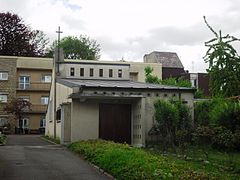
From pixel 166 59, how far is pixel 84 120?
54165 mm

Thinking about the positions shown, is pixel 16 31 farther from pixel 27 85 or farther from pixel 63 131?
pixel 63 131

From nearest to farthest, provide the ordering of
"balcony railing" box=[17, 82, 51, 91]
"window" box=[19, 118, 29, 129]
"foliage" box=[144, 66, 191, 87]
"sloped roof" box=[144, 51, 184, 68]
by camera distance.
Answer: "foliage" box=[144, 66, 191, 87] → "window" box=[19, 118, 29, 129] → "balcony railing" box=[17, 82, 51, 91] → "sloped roof" box=[144, 51, 184, 68]

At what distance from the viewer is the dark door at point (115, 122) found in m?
25.6

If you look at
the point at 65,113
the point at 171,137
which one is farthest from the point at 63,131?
the point at 171,137

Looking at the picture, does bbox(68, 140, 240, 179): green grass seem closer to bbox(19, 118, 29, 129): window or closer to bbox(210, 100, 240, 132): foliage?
bbox(210, 100, 240, 132): foliage

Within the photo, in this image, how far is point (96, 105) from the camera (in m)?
25.3

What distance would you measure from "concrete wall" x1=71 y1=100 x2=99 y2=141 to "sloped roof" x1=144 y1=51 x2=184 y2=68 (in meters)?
51.3

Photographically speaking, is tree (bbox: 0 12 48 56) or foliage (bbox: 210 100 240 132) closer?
foliage (bbox: 210 100 240 132)

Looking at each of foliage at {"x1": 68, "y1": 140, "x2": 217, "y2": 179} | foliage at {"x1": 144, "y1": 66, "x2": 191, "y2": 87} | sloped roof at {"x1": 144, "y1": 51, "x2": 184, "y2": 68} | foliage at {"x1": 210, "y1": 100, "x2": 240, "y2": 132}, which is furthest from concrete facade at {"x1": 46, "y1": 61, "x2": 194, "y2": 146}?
sloped roof at {"x1": 144, "y1": 51, "x2": 184, "y2": 68}

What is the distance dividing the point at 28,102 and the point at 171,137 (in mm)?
38650

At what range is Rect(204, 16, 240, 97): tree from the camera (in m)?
11.3

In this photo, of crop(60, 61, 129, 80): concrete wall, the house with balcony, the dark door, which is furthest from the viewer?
the house with balcony

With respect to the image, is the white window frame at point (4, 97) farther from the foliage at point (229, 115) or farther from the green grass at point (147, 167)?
the foliage at point (229, 115)

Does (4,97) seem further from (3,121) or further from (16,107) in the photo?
Answer: (16,107)
